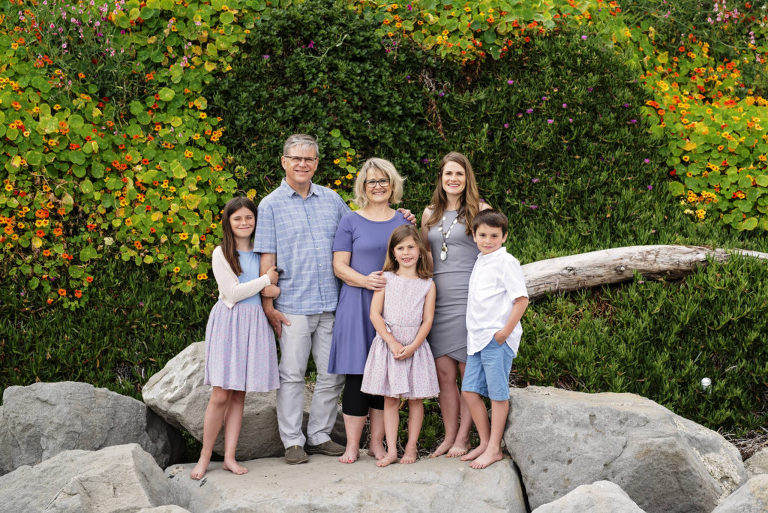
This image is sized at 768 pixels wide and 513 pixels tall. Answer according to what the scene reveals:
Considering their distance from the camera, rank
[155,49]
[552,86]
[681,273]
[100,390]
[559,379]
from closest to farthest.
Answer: [100,390], [559,379], [681,273], [155,49], [552,86]

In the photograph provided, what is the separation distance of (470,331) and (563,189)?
275cm

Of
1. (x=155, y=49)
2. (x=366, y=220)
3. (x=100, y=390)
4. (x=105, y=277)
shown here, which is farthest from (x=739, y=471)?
(x=155, y=49)

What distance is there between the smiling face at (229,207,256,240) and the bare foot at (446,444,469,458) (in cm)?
154

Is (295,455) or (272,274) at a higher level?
(272,274)

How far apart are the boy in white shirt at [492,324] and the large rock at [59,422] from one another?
191 centimetres

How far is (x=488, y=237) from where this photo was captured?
3.63m

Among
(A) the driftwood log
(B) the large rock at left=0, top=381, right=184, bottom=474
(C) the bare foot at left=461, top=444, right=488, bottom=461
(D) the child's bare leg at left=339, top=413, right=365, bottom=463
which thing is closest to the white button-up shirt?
(C) the bare foot at left=461, top=444, right=488, bottom=461

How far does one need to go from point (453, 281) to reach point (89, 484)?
193 centimetres

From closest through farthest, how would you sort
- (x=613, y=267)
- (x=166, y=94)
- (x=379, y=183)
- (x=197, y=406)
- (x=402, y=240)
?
(x=402, y=240), (x=379, y=183), (x=197, y=406), (x=613, y=267), (x=166, y=94)

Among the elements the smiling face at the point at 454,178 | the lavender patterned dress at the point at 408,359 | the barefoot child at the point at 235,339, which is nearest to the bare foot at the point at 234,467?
the barefoot child at the point at 235,339

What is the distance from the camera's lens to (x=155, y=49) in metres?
5.83

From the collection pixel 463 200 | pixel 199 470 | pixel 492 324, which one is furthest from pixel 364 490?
pixel 463 200

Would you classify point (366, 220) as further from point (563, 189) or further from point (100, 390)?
point (563, 189)

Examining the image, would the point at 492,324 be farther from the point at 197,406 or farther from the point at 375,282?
the point at 197,406
